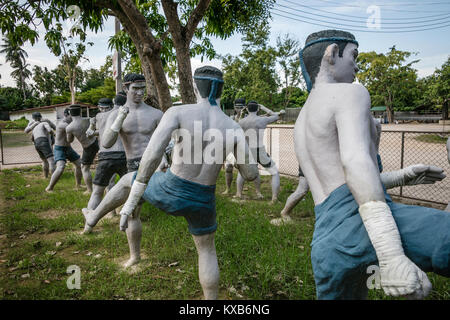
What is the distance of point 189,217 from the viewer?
7.93 feet

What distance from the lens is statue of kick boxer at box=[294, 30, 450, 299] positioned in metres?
1.15

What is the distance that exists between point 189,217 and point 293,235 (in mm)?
2304

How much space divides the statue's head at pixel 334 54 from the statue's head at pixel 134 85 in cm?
262

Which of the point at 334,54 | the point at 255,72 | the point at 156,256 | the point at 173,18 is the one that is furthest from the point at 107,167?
the point at 255,72

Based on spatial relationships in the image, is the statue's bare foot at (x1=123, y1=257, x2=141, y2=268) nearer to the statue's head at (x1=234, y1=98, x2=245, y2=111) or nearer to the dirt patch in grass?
the dirt patch in grass

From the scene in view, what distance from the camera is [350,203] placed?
137 cm

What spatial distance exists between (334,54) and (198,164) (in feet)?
4.11

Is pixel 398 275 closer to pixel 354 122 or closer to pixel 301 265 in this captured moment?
pixel 354 122

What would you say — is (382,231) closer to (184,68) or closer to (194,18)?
(184,68)

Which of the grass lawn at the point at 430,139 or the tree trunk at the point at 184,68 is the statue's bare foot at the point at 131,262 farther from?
the grass lawn at the point at 430,139

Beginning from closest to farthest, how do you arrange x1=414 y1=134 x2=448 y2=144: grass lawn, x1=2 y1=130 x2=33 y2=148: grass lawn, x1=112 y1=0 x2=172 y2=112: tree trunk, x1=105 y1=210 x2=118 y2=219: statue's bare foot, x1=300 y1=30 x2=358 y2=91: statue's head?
x1=300 y1=30 x2=358 y2=91: statue's head
x1=112 y1=0 x2=172 y2=112: tree trunk
x1=105 y1=210 x2=118 y2=219: statue's bare foot
x1=414 y1=134 x2=448 y2=144: grass lawn
x1=2 y1=130 x2=33 y2=148: grass lawn

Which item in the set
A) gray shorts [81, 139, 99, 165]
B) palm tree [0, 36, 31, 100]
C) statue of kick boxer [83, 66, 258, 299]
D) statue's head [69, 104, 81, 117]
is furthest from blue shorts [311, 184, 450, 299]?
palm tree [0, 36, 31, 100]
